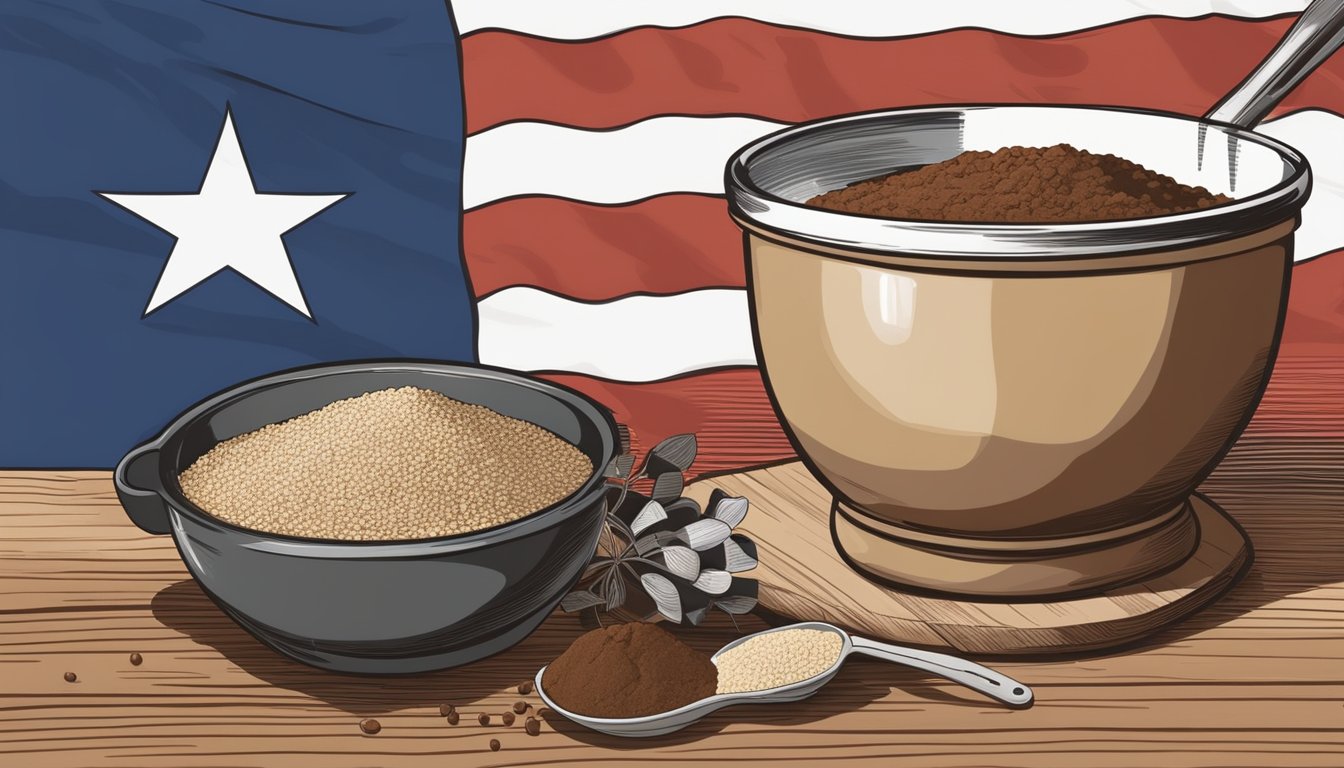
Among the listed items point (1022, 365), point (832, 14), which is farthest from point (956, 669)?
point (832, 14)

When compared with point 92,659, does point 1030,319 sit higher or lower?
higher

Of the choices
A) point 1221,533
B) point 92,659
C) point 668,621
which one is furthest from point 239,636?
point 1221,533

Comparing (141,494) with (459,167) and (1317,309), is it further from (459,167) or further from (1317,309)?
(1317,309)

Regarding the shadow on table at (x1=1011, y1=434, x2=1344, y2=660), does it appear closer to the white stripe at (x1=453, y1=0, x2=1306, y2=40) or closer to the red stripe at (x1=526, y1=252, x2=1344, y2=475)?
the red stripe at (x1=526, y1=252, x2=1344, y2=475)

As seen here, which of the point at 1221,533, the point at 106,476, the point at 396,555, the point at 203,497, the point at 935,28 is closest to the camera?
the point at 396,555

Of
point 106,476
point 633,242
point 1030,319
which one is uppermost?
point 1030,319

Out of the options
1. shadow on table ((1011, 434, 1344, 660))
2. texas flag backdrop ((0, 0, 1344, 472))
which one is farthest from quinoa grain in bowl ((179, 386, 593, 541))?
texas flag backdrop ((0, 0, 1344, 472))

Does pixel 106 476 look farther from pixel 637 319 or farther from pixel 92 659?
pixel 637 319

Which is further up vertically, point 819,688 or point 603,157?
point 603,157
